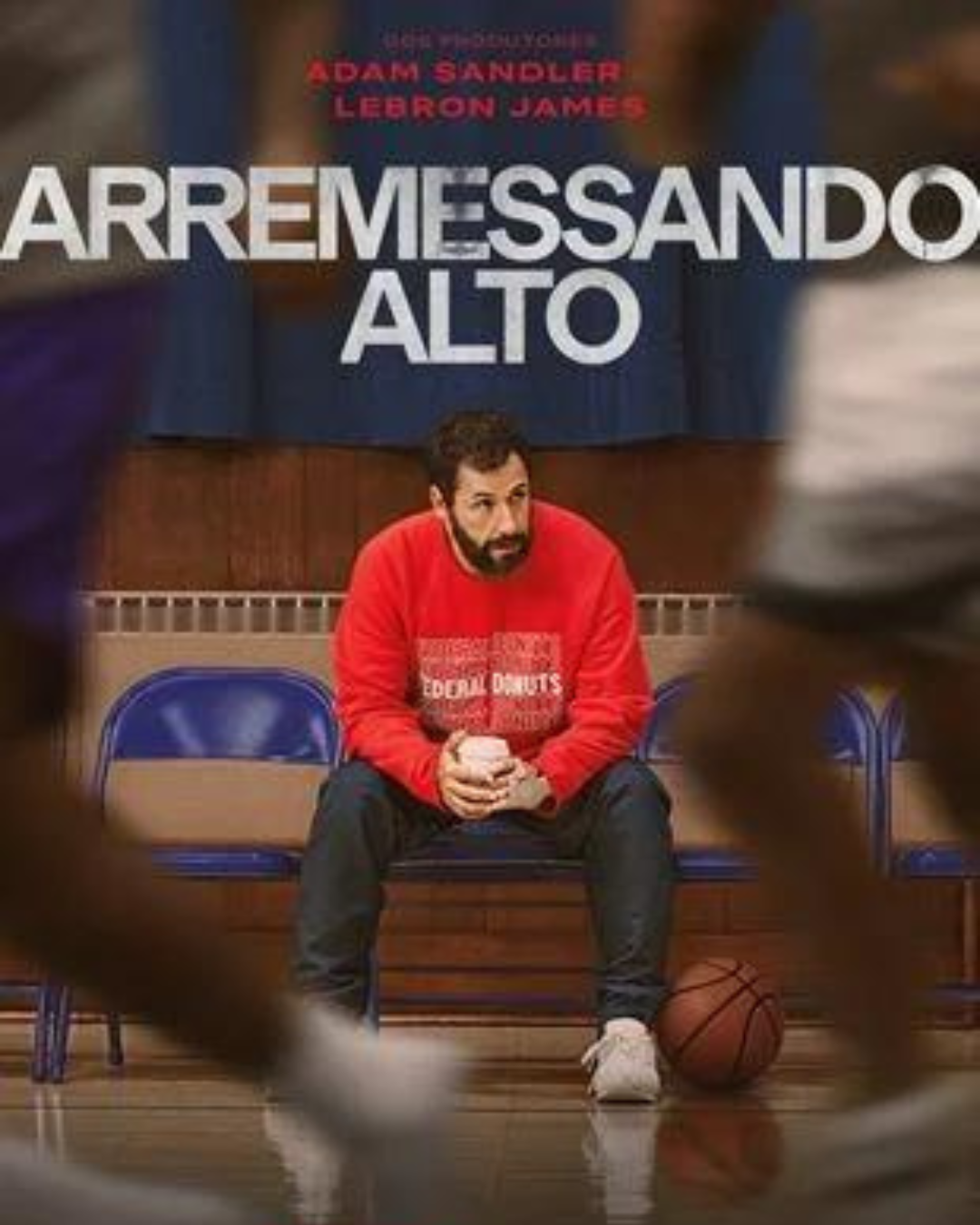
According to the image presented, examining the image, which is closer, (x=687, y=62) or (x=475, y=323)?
(x=687, y=62)

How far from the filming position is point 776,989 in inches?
302

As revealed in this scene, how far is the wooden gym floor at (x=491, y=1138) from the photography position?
469 centimetres

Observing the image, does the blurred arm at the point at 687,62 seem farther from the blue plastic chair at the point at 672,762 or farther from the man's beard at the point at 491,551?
the blue plastic chair at the point at 672,762

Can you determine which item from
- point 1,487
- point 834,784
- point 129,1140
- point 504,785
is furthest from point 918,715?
point 504,785

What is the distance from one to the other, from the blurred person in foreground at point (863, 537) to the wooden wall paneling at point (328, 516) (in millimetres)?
4523

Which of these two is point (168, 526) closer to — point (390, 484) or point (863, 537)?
point (390, 484)

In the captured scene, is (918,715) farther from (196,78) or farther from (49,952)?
(196,78)

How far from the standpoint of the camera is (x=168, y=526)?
27.7 feet

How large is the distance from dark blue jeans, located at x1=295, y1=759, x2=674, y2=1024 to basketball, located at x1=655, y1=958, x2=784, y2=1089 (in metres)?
0.05

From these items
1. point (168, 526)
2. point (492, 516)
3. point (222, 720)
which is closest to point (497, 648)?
point (492, 516)

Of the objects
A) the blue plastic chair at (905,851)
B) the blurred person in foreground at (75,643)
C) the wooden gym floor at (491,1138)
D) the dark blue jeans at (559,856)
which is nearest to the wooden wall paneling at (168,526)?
the wooden gym floor at (491,1138)

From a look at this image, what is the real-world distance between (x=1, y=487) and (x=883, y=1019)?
3.12 ft

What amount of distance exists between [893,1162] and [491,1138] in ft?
7.99

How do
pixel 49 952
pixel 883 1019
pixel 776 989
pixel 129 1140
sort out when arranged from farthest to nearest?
1. pixel 776 989
2. pixel 129 1140
3. pixel 883 1019
4. pixel 49 952
